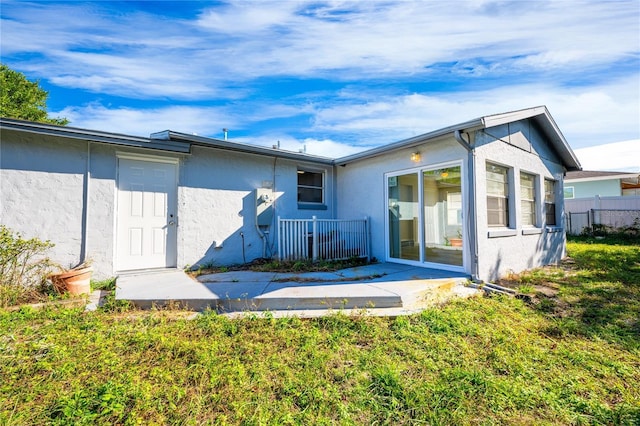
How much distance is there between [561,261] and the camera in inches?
320

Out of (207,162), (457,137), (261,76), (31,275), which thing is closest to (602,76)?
(457,137)

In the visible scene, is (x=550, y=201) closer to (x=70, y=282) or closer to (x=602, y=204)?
(x=602, y=204)

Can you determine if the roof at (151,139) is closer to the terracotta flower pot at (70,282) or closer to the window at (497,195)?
the terracotta flower pot at (70,282)

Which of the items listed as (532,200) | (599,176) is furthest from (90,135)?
(599,176)

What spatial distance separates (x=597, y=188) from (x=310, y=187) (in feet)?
63.3

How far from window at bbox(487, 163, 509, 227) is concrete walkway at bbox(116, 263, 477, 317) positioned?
5.71 ft

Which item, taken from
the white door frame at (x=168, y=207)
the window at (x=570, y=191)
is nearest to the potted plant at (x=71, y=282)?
the white door frame at (x=168, y=207)

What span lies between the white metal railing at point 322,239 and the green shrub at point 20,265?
13.6 ft

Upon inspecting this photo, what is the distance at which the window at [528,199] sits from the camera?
23.1ft

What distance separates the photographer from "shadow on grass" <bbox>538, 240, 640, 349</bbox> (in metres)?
3.41

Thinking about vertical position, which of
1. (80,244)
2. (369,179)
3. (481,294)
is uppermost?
(369,179)

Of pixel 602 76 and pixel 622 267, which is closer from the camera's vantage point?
pixel 602 76

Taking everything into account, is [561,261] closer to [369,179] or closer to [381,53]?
[369,179]

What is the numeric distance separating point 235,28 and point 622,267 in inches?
403
